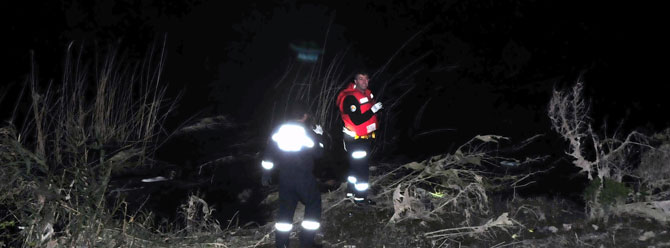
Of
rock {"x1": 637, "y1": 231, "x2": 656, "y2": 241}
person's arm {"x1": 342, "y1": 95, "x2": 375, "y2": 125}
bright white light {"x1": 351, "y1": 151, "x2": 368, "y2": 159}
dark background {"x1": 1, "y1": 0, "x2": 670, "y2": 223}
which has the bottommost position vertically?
rock {"x1": 637, "y1": 231, "x2": 656, "y2": 241}

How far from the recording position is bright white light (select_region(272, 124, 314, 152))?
489cm

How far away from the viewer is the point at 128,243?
15.6 ft

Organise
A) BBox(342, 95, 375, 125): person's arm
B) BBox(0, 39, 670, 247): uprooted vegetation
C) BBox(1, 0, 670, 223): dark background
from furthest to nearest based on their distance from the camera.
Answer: BBox(1, 0, 670, 223): dark background → BBox(342, 95, 375, 125): person's arm → BBox(0, 39, 670, 247): uprooted vegetation

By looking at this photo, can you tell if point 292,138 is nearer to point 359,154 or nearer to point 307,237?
point 307,237

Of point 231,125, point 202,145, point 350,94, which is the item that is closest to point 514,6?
point 231,125

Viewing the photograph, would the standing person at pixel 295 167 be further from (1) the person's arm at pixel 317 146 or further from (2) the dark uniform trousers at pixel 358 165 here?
(2) the dark uniform trousers at pixel 358 165

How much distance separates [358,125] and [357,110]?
18 centimetres

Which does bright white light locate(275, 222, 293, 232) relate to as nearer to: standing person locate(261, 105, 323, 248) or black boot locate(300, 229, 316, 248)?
standing person locate(261, 105, 323, 248)

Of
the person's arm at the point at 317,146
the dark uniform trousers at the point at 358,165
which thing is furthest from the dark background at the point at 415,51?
the person's arm at the point at 317,146

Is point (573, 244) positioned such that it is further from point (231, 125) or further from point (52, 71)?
point (52, 71)

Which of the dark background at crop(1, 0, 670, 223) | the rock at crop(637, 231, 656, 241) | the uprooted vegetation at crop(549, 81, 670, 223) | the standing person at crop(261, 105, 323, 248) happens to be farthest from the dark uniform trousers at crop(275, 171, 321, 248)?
the dark background at crop(1, 0, 670, 223)

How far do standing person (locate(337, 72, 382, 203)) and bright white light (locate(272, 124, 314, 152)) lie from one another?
1232 mm

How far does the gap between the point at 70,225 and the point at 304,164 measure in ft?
6.17

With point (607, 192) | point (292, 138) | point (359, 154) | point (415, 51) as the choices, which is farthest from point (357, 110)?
point (415, 51)
